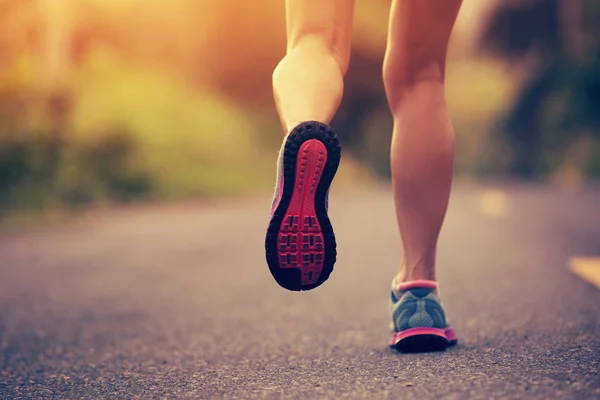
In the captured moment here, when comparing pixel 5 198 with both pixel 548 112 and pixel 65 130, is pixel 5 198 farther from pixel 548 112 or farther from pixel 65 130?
pixel 548 112

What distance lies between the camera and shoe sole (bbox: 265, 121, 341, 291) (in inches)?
62.9

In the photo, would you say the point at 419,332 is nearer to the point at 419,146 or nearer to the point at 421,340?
the point at 421,340

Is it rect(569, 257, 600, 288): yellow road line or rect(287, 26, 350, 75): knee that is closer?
rect(287, 26, 350, 75): knee

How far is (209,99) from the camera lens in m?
18.8

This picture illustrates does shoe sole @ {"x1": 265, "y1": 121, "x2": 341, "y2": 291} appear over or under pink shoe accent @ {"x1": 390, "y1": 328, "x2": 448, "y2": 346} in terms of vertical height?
over

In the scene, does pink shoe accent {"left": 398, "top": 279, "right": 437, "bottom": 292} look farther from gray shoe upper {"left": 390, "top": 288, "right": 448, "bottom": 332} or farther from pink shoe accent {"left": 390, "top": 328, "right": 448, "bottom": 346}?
pink shoe accent {"left": 390, "top": 328, "right": 448, "bottom": 346}

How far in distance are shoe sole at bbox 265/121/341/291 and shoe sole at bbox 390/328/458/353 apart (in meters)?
0.33

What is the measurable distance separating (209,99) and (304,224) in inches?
690

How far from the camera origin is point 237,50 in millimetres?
21000

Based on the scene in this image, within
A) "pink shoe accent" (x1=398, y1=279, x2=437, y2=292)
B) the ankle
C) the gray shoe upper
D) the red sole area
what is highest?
the red sole area

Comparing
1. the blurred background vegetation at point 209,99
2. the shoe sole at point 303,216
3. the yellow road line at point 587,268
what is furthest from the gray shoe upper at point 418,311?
the blurred background vegetation at point 209,99

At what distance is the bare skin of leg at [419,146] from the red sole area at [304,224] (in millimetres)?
368

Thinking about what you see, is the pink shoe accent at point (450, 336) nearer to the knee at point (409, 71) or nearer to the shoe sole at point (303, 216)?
the shoe sole at point (303, 216)

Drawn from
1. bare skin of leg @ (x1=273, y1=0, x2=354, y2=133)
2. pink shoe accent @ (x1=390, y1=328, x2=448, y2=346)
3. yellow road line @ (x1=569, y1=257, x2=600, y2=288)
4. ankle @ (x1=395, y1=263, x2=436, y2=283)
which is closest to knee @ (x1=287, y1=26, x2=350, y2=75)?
bare skin of leg @ (x1=273, y1=0, x2=354, y2=133)
